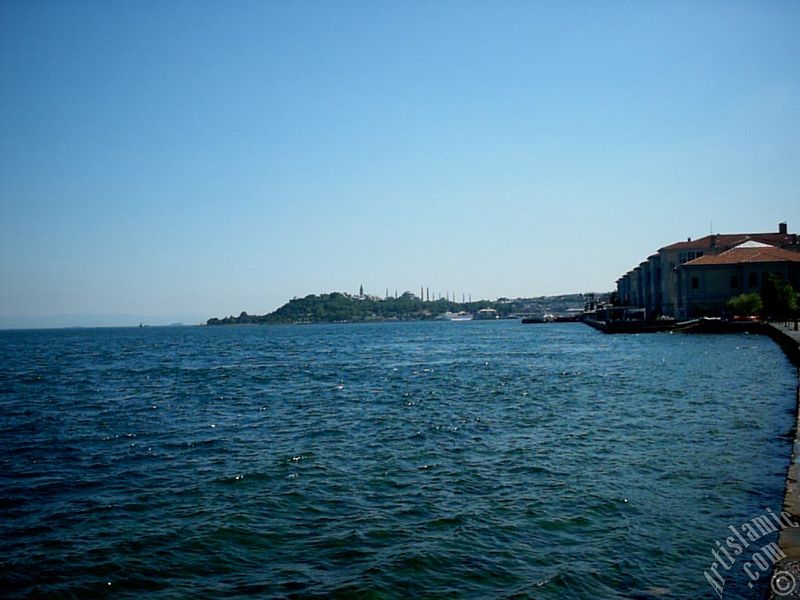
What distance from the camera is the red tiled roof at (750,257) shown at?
81625mm

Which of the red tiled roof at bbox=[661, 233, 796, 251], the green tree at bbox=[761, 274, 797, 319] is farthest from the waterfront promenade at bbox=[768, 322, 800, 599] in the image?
the red tiled roof at bbox=[661, 233, 796, 251]

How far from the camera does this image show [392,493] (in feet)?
42.9

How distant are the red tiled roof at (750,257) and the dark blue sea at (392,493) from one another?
59.8 meters

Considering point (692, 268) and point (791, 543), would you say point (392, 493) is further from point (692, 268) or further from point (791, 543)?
point (692, 268)

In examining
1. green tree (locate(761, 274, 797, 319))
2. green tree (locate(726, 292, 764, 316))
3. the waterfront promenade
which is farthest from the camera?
green tree (locate(726, 292, 764, 316))

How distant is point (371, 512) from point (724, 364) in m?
33.1

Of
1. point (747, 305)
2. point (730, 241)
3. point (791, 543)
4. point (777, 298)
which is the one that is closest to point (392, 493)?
point (791, 543)

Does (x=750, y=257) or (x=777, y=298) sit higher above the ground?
(x=750, y=257)

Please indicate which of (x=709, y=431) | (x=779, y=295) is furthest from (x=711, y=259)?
(x=709, y=431)

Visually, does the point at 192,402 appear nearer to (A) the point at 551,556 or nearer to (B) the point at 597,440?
(B) the point at 597,440

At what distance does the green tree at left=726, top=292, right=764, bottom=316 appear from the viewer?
73.4 metres

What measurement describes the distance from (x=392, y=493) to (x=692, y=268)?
80729 millimetres

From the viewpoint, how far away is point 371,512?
11828 mm

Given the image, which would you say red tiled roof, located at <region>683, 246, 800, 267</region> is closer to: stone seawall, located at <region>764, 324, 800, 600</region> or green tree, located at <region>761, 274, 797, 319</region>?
green tree, located at <region>761, 274, 797, 319</region>
